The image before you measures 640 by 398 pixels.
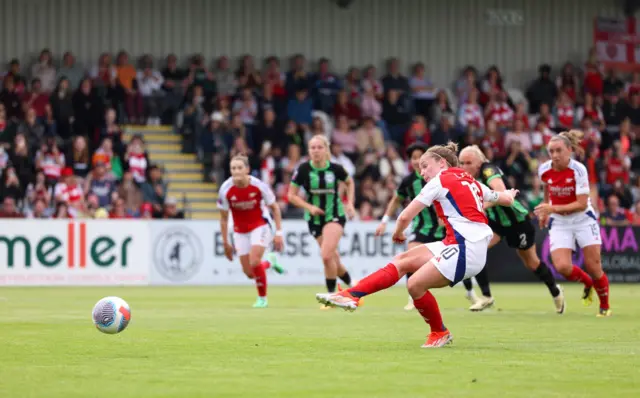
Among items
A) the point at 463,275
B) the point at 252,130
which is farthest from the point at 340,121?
the point at 463,275

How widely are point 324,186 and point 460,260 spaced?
23.1 feet

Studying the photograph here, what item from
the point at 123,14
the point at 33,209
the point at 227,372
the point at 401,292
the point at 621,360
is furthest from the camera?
the point at 123,14

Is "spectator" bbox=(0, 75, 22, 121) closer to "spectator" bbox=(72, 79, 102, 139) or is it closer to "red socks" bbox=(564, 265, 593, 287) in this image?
"spectator" bbox=(72, 79, 102, 139)

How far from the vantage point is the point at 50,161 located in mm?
25828

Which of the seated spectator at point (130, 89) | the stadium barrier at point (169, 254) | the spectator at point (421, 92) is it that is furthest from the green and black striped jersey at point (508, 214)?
the spectator at point (421, 92)

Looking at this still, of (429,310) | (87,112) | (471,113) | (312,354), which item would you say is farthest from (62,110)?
(312,354)

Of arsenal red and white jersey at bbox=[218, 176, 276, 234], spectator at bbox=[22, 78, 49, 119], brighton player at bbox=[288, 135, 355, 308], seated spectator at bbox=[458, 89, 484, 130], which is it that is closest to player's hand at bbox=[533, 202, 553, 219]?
brighton player at bbox=[288, 135, 355, 308]

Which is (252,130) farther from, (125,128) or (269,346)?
(269,346)

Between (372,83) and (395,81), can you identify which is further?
(395,81)

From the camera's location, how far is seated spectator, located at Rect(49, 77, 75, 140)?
27344 mm

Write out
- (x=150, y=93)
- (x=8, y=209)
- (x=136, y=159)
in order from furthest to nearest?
(x=150, y=93) < (x=136, y=159) < (x=8, y=209)

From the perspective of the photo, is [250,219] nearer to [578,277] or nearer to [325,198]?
A: [325,198]

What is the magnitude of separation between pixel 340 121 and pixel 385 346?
1972 centimetres

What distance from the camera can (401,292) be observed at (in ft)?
74.7
